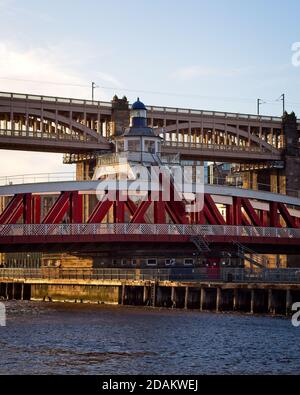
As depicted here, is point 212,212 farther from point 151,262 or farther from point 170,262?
point 151,262

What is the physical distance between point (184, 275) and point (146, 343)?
28219 mm

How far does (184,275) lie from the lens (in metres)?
89.1

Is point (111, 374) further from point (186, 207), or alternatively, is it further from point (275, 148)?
point (275, 148)

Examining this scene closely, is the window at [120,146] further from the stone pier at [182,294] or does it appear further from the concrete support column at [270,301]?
the concrete support column at [270,301]

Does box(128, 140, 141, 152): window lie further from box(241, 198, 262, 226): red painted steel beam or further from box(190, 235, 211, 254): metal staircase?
box(190, 235, 211, 254): metal staircase

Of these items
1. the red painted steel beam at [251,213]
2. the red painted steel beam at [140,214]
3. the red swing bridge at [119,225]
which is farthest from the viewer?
the red painted steel beam at [251,213]

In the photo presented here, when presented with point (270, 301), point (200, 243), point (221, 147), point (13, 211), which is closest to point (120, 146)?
point (200, 243)

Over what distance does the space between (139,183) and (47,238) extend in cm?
926

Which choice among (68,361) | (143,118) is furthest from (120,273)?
(68,361)

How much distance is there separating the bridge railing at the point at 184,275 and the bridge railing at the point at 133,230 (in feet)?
10.8

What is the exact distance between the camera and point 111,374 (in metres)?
49.8

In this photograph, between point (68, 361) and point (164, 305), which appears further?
point (164, 305)

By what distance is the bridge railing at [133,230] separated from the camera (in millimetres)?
82688

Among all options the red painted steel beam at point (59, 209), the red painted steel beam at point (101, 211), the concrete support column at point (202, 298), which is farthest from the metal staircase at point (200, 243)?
the red painted steel beam at point (59, 209)
